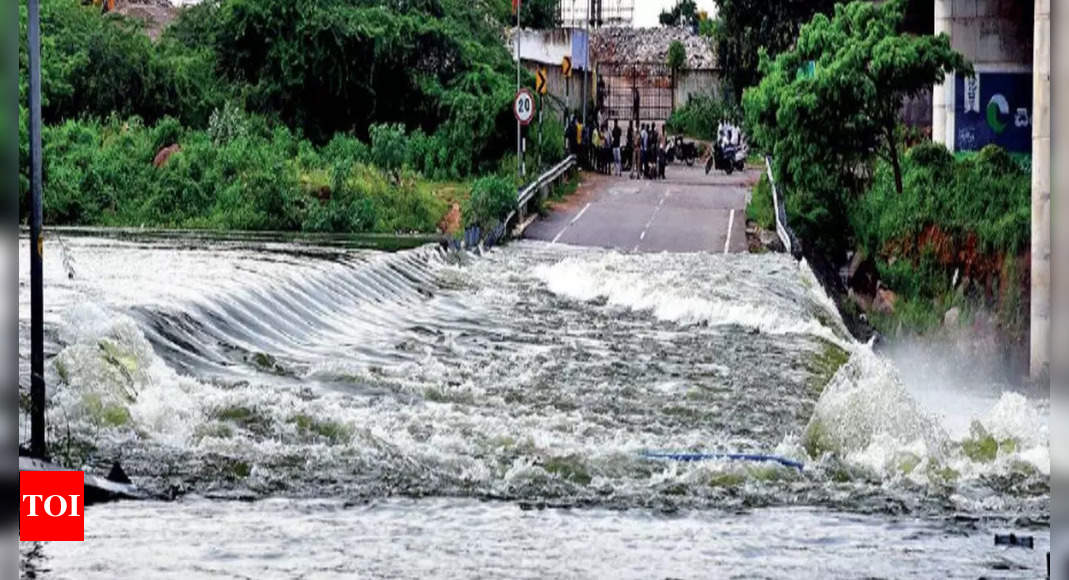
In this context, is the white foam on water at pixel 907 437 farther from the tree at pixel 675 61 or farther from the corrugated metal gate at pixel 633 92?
the tree at pixel 675 61

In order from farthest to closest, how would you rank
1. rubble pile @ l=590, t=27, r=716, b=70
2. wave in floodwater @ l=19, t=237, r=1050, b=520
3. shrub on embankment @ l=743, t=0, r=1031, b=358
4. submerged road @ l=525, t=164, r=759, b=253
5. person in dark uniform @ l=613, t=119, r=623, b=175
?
rubble pile @ l=590, t=27, r=716, b=70
person in dark uniform @ l=613, t=119, r=623, b=175
submerged road @ l=525, t=164, r=759, b=253
shrub on embankment @ l=743, t=0, r=1031, b=358
wave in floodwater @ l=19, t=237, r=1050, b=520

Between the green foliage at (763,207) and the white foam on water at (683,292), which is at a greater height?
the green foliage at (763,207)

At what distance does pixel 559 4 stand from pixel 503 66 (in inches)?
991

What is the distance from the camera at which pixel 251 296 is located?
20.8 meters

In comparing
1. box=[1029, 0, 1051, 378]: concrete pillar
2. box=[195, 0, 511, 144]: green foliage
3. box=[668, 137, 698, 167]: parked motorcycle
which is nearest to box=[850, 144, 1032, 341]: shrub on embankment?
box=[1029, 0, 1051, 378]: concrete pillar

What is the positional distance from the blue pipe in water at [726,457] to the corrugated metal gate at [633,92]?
A: 2126 inches

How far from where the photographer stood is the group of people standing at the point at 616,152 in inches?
1983

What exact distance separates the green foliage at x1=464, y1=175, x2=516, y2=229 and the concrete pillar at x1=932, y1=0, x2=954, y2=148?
8.79m

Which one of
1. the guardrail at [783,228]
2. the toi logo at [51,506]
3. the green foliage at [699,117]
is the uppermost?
the green foliage at [699,117]

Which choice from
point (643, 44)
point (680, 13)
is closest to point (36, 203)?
point (643, 44)

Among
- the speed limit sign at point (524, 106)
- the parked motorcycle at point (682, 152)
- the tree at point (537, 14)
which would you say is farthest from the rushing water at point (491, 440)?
the tree at point (537, 14)

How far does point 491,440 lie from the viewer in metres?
14.0

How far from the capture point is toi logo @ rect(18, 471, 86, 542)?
9.76m

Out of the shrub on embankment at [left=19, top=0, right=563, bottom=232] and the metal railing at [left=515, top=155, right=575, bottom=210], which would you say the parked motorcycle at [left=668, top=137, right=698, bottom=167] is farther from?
the metal railing at [left=515, top=155, right=575, bottom=210]
